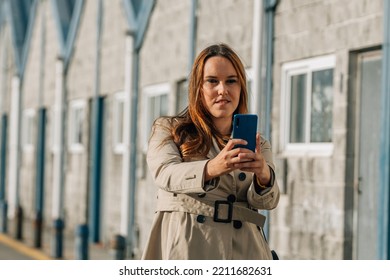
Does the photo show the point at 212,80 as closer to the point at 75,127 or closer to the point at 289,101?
the point at 289,101

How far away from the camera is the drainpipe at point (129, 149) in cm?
1577

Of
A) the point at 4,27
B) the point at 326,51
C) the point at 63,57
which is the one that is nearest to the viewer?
the point at 326,51

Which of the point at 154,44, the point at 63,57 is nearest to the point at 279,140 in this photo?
the point at 154,44

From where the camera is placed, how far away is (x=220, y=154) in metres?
3.50

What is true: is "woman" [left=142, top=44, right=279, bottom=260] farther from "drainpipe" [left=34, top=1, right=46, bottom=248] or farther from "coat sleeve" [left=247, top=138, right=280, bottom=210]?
"drainpipe" [left=34, top=1, right=46, bottom=248]

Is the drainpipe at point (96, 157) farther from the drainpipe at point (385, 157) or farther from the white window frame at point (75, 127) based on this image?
the drainpipe at point (385, 157)

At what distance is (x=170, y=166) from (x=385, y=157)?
5.59m

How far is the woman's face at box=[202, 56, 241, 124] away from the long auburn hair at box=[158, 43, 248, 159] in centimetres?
2

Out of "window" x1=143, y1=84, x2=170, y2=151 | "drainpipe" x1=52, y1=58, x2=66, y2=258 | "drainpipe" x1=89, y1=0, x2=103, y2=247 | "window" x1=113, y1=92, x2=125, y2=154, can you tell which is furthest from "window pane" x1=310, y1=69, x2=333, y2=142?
"drainpipe" x1=52, y1=58, x2=66, y2=258

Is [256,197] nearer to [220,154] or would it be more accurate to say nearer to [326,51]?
[220,154]

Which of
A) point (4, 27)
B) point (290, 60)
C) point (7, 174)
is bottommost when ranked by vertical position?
point (7, 174)

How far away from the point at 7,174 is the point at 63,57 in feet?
22.2

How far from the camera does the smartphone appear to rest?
360 cm

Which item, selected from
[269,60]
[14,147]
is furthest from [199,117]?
[14,147]
